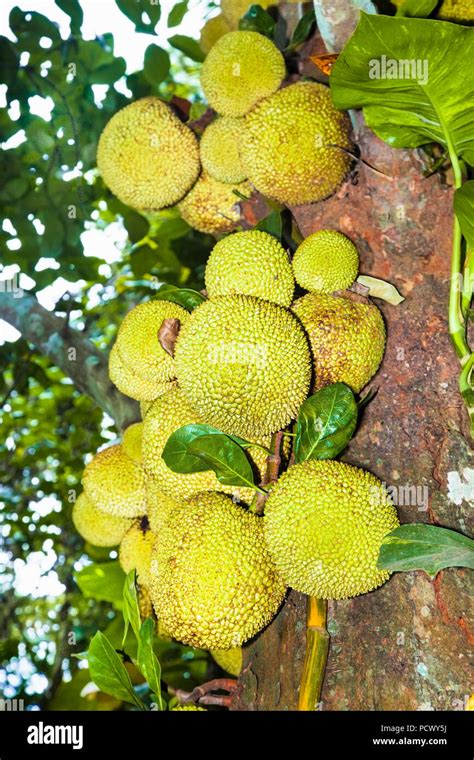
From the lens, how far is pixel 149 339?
1.19 m

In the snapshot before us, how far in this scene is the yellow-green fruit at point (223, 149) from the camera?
1.48 metres

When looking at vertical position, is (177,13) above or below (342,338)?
above

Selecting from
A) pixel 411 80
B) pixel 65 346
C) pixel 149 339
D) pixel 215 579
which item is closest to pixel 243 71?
pixel 411 80

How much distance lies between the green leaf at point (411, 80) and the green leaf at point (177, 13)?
3.36ft

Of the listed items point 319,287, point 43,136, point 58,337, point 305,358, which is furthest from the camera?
point 43,136

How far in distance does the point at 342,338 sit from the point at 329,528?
33 cm

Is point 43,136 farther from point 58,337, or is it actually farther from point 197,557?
point 197,557

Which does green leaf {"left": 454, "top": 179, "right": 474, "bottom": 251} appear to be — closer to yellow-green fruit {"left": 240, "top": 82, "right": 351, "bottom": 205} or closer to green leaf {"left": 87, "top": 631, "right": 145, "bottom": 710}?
yellow-green fruit {"left": 240, "top": 82, "right": 351, "bottom": 205}

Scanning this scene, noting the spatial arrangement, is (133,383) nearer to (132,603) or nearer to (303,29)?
(132,603)

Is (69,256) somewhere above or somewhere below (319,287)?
below

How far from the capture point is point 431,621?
90cm
